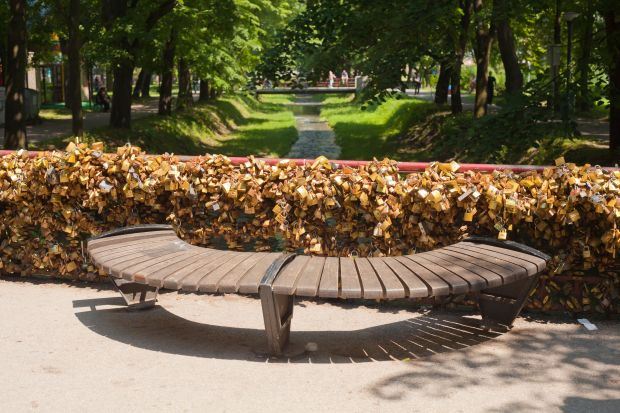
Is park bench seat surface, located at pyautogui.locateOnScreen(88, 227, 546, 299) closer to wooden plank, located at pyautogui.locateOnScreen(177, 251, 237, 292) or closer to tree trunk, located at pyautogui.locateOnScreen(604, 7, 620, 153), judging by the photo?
wooden plank, located at pyautogui.locateOnScreen(177, 251, 237, 292)

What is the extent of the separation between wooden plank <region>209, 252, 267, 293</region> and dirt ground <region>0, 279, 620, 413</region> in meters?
0.59

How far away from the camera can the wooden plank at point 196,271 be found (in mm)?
5898

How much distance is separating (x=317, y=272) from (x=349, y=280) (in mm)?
293

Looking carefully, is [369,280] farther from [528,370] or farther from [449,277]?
[528,370]

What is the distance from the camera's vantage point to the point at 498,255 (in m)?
6.53

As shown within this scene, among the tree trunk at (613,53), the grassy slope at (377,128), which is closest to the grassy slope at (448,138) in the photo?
the grassy slope at (377,128)

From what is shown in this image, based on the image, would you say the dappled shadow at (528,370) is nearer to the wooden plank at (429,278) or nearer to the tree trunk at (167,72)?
the wooden plank at (429,278)

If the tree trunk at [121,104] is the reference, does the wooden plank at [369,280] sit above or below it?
below

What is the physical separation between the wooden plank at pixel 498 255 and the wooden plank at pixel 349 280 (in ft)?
3.11

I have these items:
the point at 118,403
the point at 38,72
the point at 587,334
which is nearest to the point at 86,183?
the point at 118,403

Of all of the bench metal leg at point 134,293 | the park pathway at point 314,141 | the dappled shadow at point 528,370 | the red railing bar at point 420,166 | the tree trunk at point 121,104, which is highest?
the tree trunk at point 121,104

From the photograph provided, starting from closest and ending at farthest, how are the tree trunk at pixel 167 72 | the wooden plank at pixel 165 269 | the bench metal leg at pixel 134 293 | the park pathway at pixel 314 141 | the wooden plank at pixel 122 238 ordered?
the wooden plank at pixel 165 269 < the wooden plank at pixel 122 238 < the bench metal leg at pixel 134 293 < the tree trunk at pixel 167 72 < the park pathway at pixel 314 141

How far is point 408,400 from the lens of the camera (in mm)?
5363

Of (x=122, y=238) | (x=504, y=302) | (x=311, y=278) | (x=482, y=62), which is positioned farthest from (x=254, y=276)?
(x=482, y=62)
